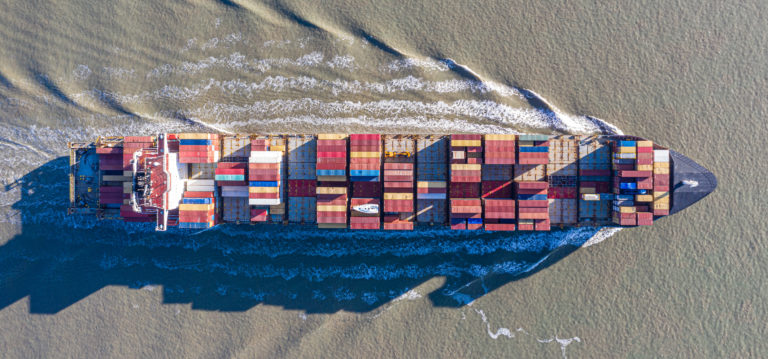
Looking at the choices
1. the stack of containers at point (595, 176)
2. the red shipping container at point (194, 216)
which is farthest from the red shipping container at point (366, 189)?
the stack of containers at point (595, 176)

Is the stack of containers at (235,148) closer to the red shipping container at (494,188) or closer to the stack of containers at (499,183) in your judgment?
the stack of containers at (499,183)

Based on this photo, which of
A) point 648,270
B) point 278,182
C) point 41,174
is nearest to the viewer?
point 278,182

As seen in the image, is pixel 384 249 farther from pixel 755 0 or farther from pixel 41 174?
pixel 755 0

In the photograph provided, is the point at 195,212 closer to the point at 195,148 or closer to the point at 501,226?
the point at 195,148

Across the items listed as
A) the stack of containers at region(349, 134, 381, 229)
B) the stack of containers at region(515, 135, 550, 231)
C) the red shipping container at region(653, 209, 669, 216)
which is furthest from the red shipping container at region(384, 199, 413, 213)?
the red shipping container at region(653, 209, 669, 216)

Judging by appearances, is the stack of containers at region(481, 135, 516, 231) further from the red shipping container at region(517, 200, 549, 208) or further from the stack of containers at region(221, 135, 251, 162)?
the stack of containers at region(221, 135, 251, 162)

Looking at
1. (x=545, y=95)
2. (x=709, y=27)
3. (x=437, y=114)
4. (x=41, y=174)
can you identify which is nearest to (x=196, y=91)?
(x=41, y=174)
